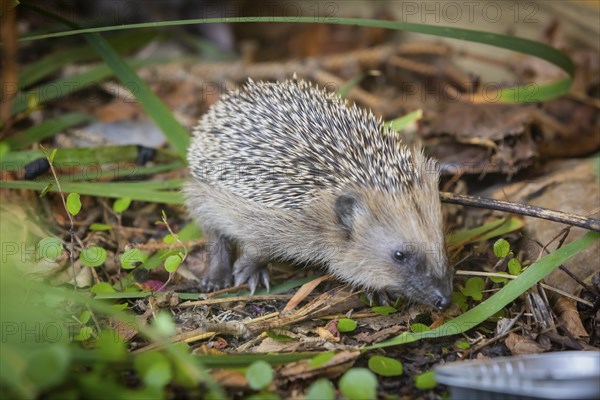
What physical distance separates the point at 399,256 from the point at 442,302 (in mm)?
385

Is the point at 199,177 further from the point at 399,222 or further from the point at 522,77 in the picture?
the point at 522,77

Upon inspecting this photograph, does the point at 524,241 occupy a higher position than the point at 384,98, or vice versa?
the point at 384,98

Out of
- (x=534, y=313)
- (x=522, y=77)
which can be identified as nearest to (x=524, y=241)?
(x=534, y=313)

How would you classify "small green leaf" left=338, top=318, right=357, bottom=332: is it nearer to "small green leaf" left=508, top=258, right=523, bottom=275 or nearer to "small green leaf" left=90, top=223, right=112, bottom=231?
"small green leaf" left=508, top=258, right=523, bottom=275

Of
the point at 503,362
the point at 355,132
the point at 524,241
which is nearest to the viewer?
the point at 503,362

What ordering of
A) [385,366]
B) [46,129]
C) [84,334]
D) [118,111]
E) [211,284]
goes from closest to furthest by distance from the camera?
[385,366], [84,334], [211,284], [46,129], [118,111]

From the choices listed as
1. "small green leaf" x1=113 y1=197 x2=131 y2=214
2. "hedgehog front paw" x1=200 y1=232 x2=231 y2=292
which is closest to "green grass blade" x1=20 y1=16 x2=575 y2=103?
"small green leaf" x1=113 y1=197 x2=131 y2=214

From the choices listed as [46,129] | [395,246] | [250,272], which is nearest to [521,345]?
[395,246]

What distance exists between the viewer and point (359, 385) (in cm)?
274

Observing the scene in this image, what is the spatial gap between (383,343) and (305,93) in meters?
1.88

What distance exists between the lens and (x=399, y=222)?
3770 millimetres

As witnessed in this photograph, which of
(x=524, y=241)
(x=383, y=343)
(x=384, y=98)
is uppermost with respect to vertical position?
(x=384, y=98)

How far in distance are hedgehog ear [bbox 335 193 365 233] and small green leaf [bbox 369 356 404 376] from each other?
98 cm

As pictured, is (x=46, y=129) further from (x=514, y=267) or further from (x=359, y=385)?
(x=514, y=267)
